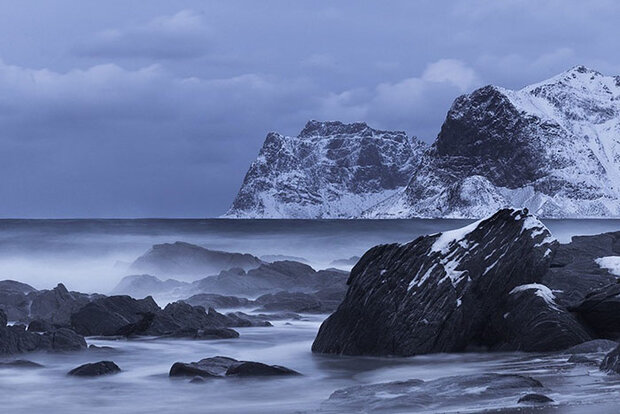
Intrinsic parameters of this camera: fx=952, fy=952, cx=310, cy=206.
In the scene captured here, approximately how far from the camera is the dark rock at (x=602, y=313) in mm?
17281

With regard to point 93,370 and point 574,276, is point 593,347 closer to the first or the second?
point 574,276

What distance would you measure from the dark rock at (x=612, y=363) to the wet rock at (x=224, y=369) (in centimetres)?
500

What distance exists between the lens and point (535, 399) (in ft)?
34.6

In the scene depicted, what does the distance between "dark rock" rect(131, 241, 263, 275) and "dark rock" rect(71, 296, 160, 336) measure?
2389 centimetres

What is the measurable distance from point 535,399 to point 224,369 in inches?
239

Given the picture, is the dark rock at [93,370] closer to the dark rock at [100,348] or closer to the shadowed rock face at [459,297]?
the dark rock at [100,348]

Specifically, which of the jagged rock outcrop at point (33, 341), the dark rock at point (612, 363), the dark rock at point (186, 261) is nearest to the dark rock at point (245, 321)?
the jagged rock outcrop at point (33, 341)

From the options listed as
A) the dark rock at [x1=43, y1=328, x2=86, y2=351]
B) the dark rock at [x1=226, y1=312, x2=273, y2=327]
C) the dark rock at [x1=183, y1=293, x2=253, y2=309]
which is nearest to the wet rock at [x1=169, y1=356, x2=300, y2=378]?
the dark rock at [x1=43, y1=328, x2=86, y2=351]

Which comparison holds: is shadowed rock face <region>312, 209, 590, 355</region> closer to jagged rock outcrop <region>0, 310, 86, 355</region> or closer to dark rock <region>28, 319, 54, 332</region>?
jagged rock outcrop <region>0, 310, 86, 355</region>

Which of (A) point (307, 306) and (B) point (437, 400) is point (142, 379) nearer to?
(B) point (437, 400)

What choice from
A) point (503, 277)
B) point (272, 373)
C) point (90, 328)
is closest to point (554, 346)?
point (503, 277)

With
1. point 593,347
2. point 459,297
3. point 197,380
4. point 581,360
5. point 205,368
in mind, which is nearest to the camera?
point 581,360

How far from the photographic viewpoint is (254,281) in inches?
1490

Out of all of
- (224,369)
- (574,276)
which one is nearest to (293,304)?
(574,276)
